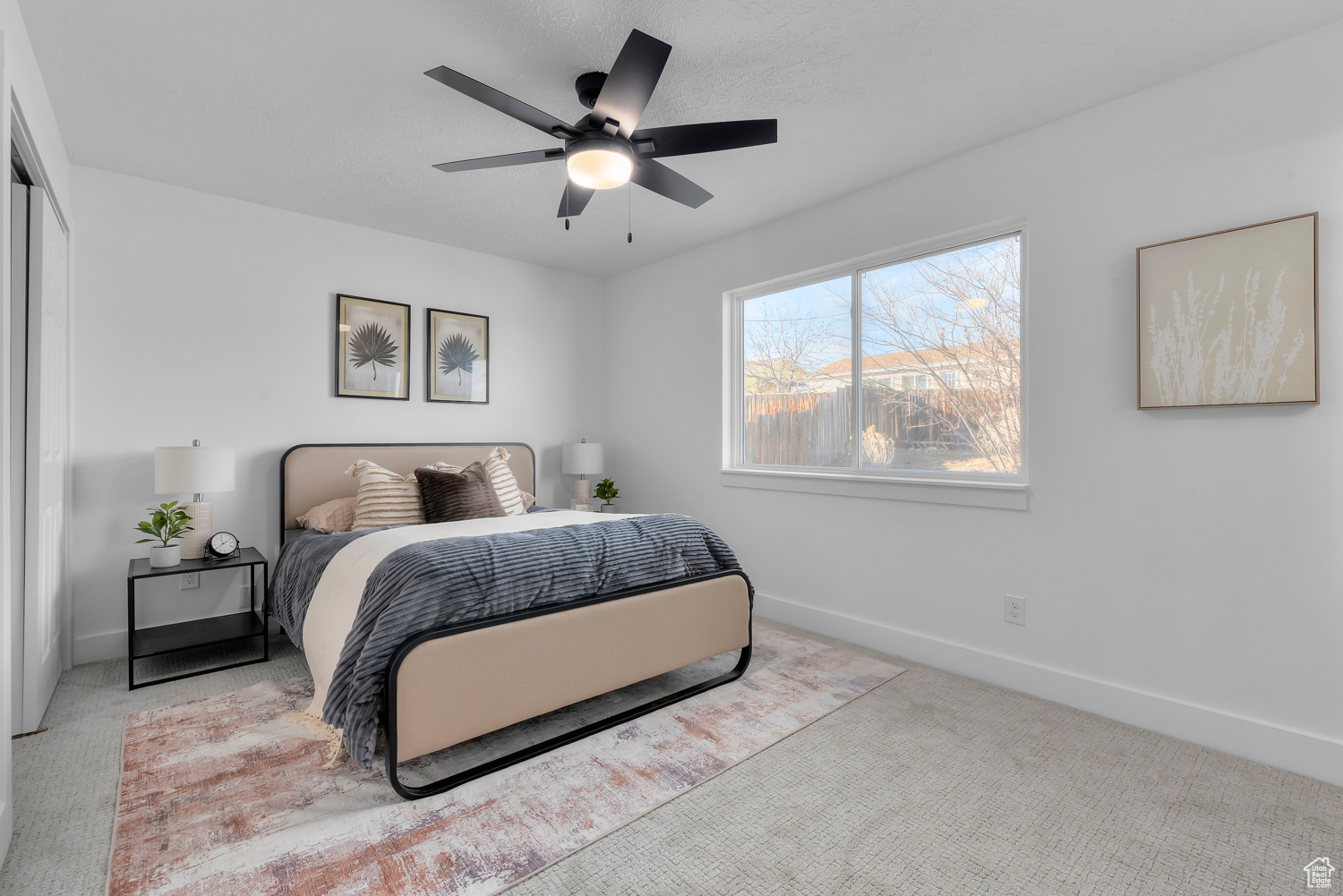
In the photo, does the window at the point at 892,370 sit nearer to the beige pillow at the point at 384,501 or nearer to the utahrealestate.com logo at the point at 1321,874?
the utahrealestate.com logo at the point at 1321,874

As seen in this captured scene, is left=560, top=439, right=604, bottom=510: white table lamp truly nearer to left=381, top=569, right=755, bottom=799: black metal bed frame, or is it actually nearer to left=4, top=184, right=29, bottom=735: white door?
left=381, top=569, right=755, bottom=799: black metal bed frame

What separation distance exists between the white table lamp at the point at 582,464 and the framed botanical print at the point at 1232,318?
10.9 feet

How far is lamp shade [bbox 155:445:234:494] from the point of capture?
295cm

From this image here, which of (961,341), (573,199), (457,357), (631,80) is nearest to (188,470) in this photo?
(457,357)

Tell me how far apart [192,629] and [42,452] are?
3.71 ft

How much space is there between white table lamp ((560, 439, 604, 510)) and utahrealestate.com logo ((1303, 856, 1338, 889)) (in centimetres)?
385

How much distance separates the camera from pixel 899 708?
8.57 feet

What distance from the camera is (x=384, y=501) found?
3420mm

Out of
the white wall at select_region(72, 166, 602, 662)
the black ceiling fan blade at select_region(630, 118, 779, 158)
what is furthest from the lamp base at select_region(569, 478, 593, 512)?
the black ceiling fan blade at select_region(630, 118, 779, 158)

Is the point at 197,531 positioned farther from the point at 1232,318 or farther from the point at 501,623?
the point at 1232,318

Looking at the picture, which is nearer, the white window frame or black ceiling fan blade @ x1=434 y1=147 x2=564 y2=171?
black ceiling fan blade @ x1=434 y1=147 x2=564 y2=171

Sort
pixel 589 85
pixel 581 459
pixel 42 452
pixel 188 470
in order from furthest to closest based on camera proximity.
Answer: pixel 581 459
pixel 188 470
pixel 42 452
pixel 589 85

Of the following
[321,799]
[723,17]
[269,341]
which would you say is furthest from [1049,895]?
[269,341]

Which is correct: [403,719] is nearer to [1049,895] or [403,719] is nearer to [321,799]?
[321,799]
